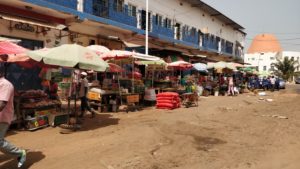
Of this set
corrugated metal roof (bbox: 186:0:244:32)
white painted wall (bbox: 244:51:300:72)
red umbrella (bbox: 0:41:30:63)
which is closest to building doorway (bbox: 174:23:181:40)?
corrugated metal roof (bbox: 186:0:244:32)

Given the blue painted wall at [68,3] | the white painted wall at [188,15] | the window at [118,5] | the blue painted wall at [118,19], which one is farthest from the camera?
the white painted wall at [188,15]

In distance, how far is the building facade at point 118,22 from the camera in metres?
15.2

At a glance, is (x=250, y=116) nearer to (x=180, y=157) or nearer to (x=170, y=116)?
(x=170, y=116)

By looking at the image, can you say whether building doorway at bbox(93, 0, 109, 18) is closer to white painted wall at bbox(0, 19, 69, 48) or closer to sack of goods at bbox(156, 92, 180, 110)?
white painted wall at bbox(0, 19, 69, 48)

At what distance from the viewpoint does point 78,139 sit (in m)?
8.39

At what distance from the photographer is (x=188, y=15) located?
3478 cm

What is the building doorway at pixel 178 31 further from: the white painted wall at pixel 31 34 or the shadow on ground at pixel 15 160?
the shadow on ground at pixel 15 160

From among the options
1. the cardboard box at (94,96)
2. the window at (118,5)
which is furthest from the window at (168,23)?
the cardboard box at (94,96)

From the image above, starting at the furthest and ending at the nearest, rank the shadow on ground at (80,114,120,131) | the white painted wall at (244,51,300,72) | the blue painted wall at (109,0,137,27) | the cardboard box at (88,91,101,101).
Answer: the white painted wall at (244,51,300,72) → the blue painted wall at (109,0,137,27) → the cardboard box at (88,91,101,101) → the shadow on ground at (80,114,120,131)

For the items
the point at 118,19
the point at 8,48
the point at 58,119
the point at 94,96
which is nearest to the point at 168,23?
the point at 118,19

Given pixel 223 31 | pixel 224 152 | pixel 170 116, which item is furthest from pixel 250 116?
pixel 223 31

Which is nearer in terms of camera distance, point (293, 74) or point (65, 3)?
point (65, 3)

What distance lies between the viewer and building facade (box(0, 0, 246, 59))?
1516cm

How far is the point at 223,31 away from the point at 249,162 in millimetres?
42579
